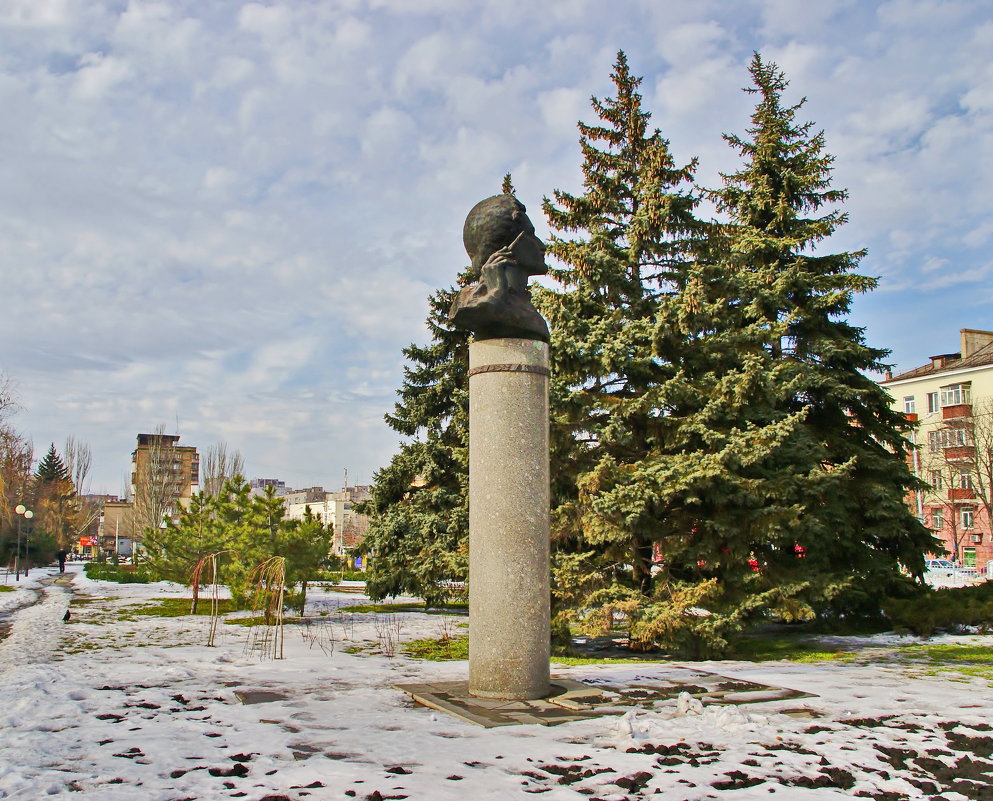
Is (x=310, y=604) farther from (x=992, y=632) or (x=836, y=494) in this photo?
(x=992, y=632)

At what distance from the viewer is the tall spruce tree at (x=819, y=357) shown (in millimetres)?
12273

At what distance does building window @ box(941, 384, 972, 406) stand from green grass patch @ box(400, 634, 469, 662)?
3713 cm

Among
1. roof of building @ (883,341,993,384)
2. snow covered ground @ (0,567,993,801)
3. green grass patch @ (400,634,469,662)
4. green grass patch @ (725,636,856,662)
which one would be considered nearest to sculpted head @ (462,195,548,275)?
snow covered ground @ (0,567,993,801)

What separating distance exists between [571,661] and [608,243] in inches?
257

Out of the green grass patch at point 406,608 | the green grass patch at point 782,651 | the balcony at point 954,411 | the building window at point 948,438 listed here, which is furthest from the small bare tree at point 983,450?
the green grass patch at point 406,608

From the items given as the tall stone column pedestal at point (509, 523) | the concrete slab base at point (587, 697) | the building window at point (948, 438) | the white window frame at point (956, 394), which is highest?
the white window frame at point (956, 394)

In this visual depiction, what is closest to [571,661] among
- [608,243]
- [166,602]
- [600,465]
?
[600,465]

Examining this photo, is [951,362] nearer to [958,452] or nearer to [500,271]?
[958,452]

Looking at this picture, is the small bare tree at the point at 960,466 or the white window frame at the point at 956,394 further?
Result: the white window frame at the point at 956,394

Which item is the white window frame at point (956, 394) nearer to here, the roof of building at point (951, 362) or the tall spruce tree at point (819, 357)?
the roof of building at point (951, 362)

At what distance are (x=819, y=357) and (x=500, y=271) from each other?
1033 cm

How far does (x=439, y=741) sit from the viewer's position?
479 centimetres

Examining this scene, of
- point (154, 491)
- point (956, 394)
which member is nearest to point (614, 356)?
point (956, 394)

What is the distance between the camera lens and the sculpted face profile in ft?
21.5
